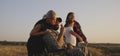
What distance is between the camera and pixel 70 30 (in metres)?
9.20

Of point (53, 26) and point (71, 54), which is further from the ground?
point (53, 26)

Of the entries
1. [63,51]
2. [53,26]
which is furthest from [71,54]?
[53,26]

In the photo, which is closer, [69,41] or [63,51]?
[63,51]

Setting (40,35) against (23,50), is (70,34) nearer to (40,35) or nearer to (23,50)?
(40,35)

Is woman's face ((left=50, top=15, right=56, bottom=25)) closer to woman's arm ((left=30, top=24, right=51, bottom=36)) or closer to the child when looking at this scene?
woman's arm ((left=30, top=24, right=51, bottom=36))

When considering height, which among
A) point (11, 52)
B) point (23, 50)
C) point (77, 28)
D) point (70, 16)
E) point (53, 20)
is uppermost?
point (70, 16)

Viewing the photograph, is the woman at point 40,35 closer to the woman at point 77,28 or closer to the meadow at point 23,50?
the woman at point 77,28

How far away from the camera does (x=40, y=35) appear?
24.9 feet

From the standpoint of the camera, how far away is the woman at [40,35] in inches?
299

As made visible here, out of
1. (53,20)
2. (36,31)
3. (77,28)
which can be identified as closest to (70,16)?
(77,28)

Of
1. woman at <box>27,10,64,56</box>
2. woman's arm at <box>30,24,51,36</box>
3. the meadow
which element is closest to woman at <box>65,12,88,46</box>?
woman at <box>27,10,64,56</box>

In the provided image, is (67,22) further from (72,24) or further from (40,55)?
(40,55)

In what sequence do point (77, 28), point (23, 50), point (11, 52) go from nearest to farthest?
point (77, 28), point (11, 52), point (23, 50)

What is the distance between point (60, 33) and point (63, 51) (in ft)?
1.26
